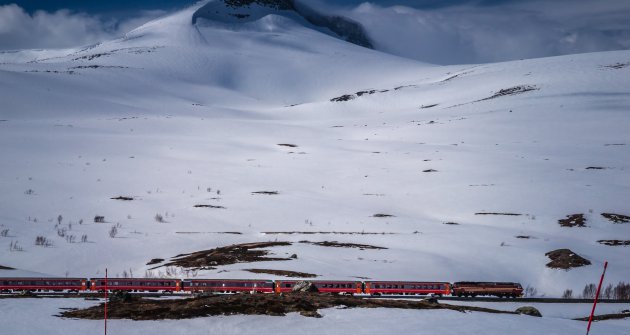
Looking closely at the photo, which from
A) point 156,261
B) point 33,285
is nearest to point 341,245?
point 156,261

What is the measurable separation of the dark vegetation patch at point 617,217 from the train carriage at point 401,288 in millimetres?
29030

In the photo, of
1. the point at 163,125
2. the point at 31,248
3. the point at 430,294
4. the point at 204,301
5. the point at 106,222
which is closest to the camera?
the point at 204,301

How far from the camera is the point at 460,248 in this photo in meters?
50.0

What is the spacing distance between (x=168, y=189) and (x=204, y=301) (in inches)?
1731

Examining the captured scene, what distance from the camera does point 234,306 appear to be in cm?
3036

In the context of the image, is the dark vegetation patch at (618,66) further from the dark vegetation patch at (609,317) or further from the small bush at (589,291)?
the dark vegetation patch at (609,317)

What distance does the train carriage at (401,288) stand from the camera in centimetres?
3866

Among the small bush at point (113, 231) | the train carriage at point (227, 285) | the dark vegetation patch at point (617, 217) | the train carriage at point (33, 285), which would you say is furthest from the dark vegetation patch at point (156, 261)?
the dark vegetation patch at point (617, 217)

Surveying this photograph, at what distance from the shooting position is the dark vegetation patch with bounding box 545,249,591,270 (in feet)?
147

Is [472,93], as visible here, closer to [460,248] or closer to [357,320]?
[460,248]

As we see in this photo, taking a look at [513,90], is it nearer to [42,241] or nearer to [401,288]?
[401,288]

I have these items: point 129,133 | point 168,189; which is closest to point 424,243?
point 168,189

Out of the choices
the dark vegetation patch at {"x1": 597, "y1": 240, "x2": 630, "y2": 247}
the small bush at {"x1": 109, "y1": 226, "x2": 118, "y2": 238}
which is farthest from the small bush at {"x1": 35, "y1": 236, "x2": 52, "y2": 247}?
the dark vegetation patch at {"x1": 597, "y1": 240, "x2": 630, "y2": 247}

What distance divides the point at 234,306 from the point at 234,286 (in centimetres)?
767
